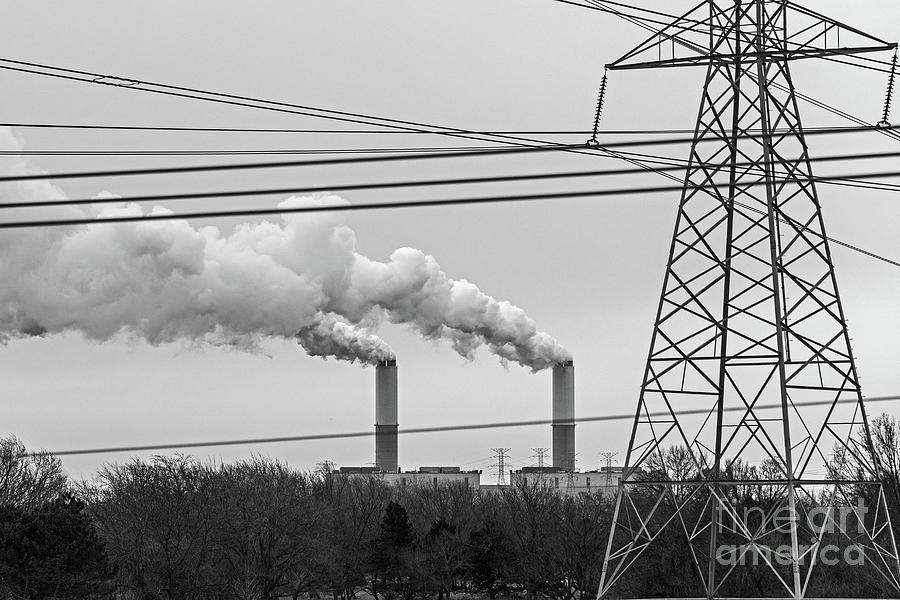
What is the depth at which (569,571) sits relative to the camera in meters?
61.4

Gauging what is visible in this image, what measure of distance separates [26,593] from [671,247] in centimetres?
3117

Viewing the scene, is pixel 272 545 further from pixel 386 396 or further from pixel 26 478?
pixel 386 396

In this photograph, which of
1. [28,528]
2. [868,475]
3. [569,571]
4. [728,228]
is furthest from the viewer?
[569,571]

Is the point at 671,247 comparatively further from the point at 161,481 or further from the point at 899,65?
the point at 161,481

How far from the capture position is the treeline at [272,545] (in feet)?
148

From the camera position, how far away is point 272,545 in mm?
57469

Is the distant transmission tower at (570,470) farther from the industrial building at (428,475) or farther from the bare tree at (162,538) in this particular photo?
the bare tree at (162,538)

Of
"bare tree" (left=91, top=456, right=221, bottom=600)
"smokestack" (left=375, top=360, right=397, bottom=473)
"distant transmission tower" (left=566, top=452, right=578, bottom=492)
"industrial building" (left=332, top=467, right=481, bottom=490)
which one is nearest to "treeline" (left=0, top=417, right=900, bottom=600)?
"bare tree" (left=91, top=456, right=221, bottom=600)

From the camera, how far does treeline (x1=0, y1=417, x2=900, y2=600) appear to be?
45.1 m

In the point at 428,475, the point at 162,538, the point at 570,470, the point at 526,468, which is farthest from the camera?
the point at 428,475

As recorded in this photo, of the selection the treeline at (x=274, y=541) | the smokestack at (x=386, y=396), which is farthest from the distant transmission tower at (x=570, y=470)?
the treeline at (x=274, y=541)

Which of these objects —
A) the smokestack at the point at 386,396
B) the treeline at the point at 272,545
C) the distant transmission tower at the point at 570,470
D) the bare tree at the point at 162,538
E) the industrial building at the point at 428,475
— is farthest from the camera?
the industrial building at the point at 428,475

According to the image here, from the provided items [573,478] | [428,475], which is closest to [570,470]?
[573,478]

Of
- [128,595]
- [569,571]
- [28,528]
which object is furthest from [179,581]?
[569,571]
